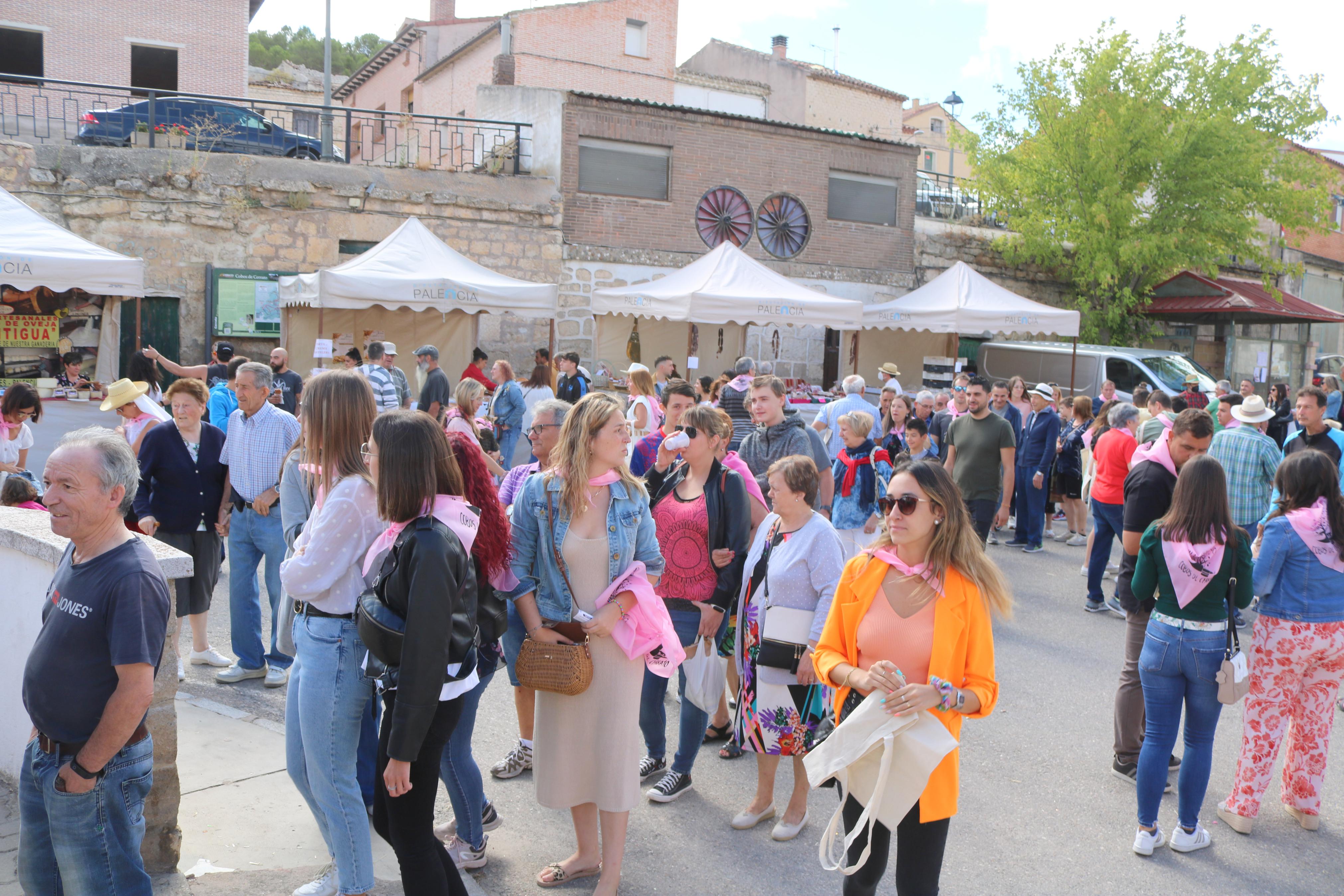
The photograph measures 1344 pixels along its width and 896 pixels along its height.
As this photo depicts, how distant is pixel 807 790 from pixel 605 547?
1.48 metres

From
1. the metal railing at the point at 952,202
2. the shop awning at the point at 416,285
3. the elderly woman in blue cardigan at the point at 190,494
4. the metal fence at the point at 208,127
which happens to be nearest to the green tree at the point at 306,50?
the metal fence at the point at 208,127

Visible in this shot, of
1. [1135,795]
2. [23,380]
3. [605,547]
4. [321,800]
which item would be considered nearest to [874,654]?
[605,547]

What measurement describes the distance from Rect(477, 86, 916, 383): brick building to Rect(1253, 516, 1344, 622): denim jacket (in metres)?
12.4

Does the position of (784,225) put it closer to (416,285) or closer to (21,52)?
(416,285)

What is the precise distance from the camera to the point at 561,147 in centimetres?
1775

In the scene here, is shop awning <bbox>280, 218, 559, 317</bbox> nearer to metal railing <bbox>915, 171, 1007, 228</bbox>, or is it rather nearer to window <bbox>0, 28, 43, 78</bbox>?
metal railing <bbox>915, 171, 1007, 228</bbox>

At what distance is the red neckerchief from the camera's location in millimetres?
6848

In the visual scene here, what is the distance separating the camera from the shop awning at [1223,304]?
854 inches

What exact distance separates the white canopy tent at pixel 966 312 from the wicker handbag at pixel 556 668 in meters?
13.1

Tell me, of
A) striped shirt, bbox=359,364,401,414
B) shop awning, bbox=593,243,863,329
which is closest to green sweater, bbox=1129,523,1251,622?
striped shirt, bbox=359,364,401,414

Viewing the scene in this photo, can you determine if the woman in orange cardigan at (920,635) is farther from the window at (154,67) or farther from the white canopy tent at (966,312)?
the window at (154,67)

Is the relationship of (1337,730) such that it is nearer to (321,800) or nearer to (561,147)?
(321,800)

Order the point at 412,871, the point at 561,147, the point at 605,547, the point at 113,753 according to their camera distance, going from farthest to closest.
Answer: the point at 561,147
the point at 605,547
the point at 412,871
the point at 113,753

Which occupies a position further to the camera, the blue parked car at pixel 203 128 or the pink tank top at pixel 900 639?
the blue parked car at pixel 203 128
